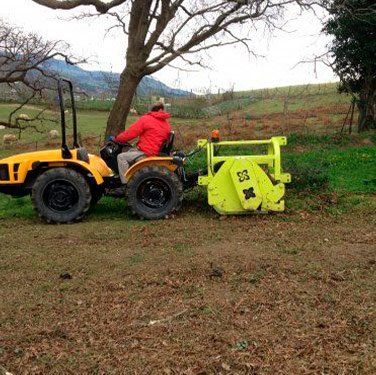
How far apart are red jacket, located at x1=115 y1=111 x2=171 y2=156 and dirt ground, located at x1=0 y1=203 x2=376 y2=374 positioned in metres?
1.30

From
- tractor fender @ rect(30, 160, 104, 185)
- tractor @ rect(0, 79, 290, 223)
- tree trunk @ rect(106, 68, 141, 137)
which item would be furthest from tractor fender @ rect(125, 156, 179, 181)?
tree trunk @ rect(106, 68, 141, 137)

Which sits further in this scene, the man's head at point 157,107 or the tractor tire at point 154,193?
the man's head at point 157,107

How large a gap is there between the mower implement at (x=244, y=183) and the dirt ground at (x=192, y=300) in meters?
0.55

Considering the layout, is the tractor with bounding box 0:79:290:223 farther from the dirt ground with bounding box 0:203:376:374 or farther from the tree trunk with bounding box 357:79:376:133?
the tree trunk with bounding box 357:79:376:133

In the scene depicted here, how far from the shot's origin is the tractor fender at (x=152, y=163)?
734cm

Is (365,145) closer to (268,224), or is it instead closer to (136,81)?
(136,81)

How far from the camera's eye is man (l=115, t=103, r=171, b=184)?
7363 mm

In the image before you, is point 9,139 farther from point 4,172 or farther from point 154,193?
point 154,193

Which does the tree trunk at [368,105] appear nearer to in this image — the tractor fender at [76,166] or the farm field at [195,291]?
the farm field at [195,291]

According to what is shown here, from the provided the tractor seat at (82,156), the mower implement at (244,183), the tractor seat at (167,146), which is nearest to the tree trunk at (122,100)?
the tractor seat at (82,156)

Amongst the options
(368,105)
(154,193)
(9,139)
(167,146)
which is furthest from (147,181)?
(9,139)

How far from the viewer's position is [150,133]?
7418mm

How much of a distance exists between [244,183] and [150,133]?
1.48m

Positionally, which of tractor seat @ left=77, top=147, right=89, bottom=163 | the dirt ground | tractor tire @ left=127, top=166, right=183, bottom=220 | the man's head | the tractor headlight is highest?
the man's head
